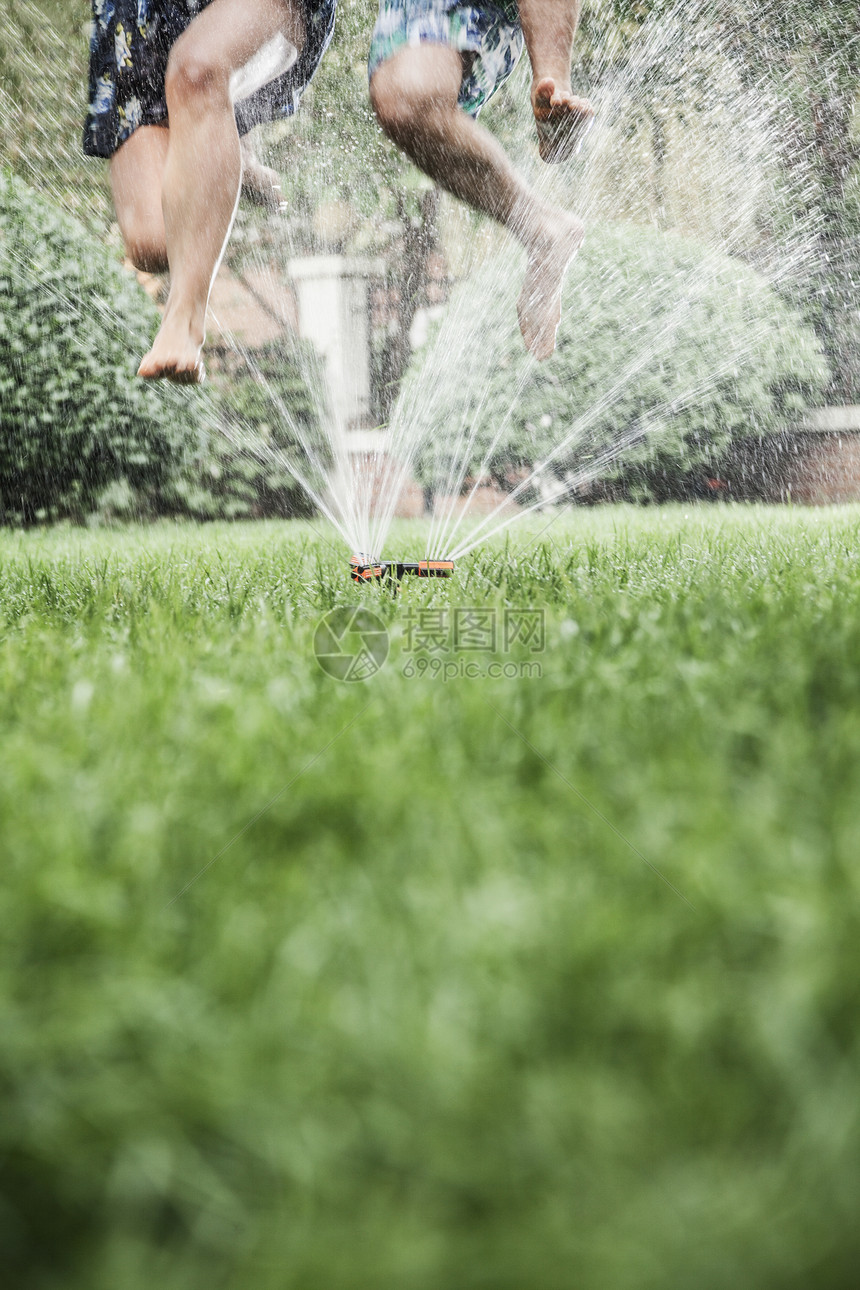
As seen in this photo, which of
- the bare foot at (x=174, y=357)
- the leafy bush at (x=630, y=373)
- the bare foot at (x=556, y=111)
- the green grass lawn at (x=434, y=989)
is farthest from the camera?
the leafy bush at (x=630, y=373)

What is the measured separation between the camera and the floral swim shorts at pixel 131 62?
96.7 inches

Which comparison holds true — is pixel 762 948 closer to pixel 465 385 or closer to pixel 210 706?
pixel 210 706

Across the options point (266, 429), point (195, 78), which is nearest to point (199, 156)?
point (195, 78)

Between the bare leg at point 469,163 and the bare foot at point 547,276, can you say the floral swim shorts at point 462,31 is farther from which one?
the bare foot at point 547,276

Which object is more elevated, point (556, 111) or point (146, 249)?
point (556, 111)

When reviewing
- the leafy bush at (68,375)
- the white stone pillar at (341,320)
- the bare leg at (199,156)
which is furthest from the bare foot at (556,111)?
the white stone pillar at (341,320)

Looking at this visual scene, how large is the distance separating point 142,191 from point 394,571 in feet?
3.56

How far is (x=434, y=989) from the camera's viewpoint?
0.58 metres

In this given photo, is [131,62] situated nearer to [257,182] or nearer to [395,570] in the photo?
[257,182]

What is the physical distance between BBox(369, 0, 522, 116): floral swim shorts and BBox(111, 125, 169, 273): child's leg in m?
0.55

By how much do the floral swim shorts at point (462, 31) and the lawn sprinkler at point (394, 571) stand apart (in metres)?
1.03

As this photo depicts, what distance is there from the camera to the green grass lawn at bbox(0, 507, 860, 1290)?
0.45m

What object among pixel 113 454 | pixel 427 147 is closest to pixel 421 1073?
pixel 427 147

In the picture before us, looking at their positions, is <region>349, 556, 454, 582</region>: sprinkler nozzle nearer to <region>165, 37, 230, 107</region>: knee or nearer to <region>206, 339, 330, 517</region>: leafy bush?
<region>165, 37, 230, 107</region>: knee
